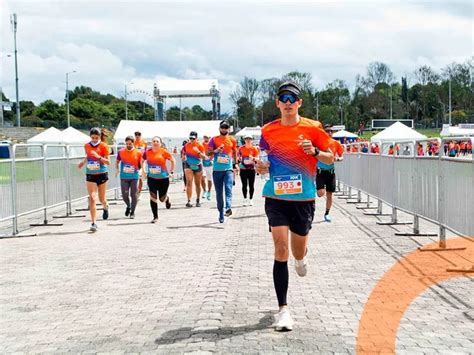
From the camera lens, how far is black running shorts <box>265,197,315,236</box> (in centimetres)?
631

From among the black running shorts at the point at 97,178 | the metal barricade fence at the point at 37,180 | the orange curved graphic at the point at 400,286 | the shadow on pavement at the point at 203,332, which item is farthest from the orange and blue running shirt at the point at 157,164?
the shadow on pavement at the point at 203,332

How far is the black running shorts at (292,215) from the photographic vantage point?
20.7ft

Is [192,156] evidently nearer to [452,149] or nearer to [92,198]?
[92,198]

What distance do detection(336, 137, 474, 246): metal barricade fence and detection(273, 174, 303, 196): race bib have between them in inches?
130

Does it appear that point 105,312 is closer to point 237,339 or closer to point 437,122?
point 237,339

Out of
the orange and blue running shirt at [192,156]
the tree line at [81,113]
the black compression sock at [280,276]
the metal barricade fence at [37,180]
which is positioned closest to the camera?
the black compression sock at [280,276]

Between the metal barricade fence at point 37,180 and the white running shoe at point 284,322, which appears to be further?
Answer: the metal barricade fence at point 37,180

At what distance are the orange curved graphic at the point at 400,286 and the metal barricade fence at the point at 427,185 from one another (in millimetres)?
448

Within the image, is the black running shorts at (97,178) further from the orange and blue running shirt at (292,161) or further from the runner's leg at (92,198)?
the orange and blue running shirt at (292,161)

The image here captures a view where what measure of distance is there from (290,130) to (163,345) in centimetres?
219

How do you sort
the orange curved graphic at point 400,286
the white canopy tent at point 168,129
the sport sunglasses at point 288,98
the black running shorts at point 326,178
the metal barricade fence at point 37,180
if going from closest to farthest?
the orange curved graphic at point 400,286, the sport sunglasses at point 288,98, the metal barricade fence at point 37,180, the black running shorts at point 326,178, the white canopy tent at point 168,129

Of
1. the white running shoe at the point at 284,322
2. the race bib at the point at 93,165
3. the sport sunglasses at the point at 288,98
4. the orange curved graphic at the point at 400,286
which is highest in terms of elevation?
the sport sunglasses at the point at 288,98

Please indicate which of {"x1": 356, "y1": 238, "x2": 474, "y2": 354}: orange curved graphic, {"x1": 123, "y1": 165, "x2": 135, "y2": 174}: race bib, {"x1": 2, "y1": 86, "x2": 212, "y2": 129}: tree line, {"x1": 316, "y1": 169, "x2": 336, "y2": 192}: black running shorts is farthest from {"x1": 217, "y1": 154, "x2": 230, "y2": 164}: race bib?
{"x1": 2, "y1": 86, "x2": 212, "y2": 129}: tree line

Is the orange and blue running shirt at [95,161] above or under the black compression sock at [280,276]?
above
